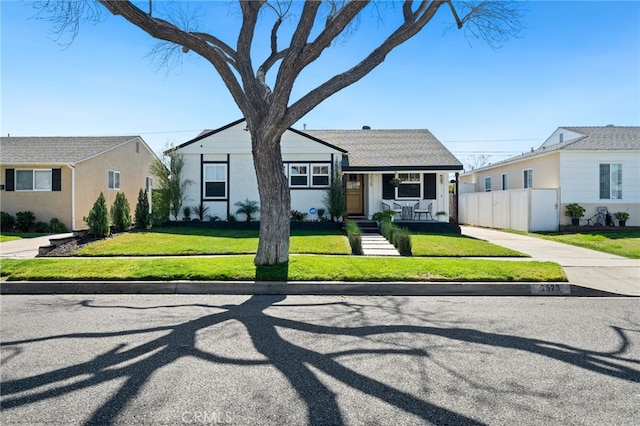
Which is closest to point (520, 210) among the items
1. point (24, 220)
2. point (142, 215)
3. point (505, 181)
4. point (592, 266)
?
point (505, 181)

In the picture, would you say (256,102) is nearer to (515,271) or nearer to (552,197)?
(515,271)

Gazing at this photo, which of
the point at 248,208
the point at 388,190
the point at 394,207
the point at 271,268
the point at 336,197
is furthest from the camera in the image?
the point at 388,190

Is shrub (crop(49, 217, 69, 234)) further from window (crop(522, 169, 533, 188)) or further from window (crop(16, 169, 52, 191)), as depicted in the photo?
window (crop(522, 169, 533, 188))

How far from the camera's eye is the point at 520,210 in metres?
19.3

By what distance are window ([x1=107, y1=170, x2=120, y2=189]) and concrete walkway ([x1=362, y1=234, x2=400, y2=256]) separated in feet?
47.4

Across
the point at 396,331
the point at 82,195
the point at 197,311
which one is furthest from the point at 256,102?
the point at 82,195

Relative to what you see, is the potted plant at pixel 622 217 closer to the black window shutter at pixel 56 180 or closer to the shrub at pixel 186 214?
the shrub at pixel 186 214

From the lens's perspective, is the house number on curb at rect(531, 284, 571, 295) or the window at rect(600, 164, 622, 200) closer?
the house number on curb at rect(531, 284, 571, 295)

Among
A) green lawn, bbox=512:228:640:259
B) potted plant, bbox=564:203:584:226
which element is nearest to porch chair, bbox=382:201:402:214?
green lawn, bbox=512:228:640:259

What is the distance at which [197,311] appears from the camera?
19.3ft

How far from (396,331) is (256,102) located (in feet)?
18.6

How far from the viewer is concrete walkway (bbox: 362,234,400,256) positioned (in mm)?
11453

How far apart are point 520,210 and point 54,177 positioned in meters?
21.9

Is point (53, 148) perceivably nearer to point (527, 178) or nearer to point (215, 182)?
point (215, 182)
